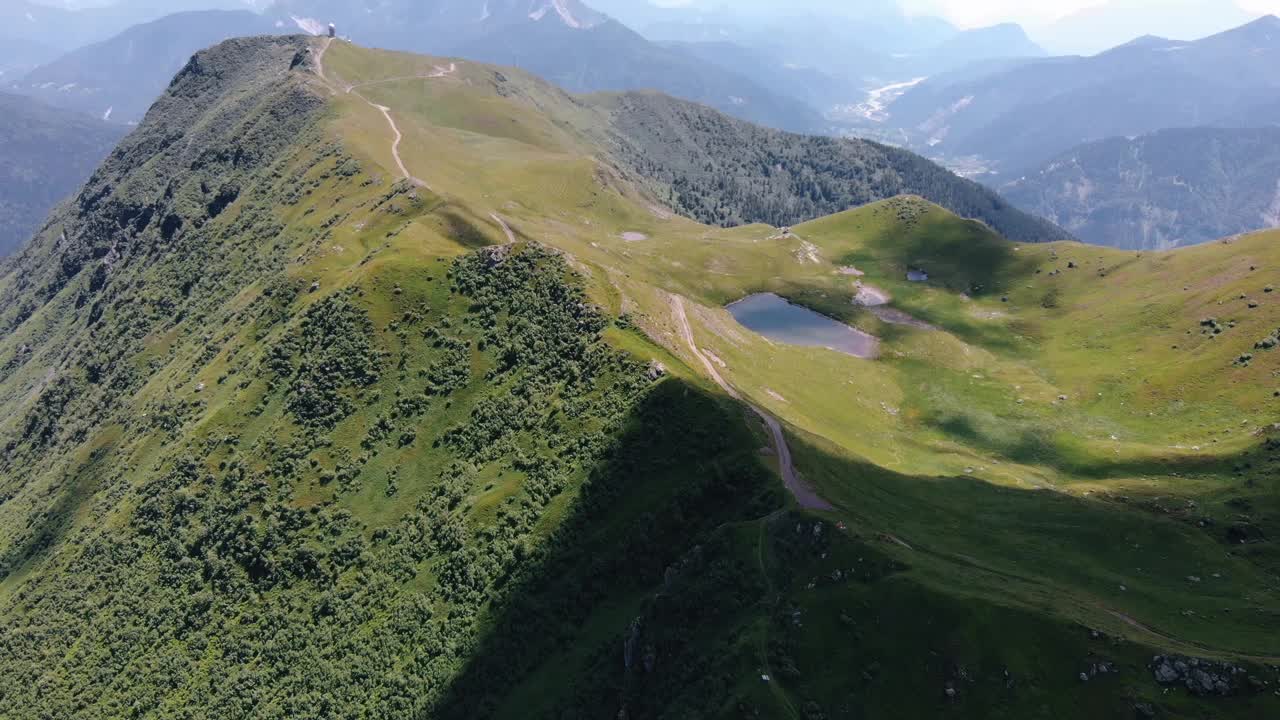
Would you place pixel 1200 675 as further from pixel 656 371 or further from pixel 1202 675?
pixel 656 371

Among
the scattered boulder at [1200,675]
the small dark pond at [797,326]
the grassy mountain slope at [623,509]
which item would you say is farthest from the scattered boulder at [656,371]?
the small dark pond at [797,326]

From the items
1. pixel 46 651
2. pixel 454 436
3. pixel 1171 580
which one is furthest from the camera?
pixel 46 651

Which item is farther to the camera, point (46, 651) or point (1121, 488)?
point (46, 651)

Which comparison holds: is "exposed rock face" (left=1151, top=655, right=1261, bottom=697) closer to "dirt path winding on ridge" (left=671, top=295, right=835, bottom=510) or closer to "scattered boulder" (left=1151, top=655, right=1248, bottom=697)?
"scattered boulder" (left=1151, top=655, right=1248, bottom=697)

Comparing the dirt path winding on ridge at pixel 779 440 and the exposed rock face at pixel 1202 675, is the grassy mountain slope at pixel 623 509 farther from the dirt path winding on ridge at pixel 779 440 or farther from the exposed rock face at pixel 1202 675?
the dirt path winding on ridge at pixel 779 440

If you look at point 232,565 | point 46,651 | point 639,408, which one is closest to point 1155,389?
point 639,408

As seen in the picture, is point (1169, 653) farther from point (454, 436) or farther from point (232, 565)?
point (232, 565)

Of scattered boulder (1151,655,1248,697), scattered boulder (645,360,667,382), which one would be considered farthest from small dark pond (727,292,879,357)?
scattered boulder (1151,655,1248,697)

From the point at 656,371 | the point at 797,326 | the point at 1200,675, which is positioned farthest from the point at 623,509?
the point at 797,326
